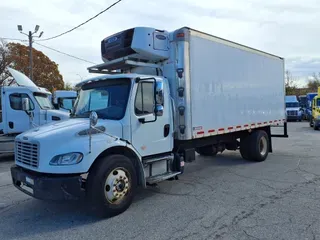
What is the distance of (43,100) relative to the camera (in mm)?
11391

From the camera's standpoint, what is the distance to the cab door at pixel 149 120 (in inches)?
207

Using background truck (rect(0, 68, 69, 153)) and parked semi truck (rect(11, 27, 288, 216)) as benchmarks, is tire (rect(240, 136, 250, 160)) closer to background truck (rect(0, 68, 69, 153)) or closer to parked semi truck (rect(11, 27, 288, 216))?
parked semi truck (rect(11, 27, 288, 216))

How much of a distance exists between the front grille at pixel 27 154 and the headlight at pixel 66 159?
33cm

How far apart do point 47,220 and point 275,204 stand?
3.89 meters

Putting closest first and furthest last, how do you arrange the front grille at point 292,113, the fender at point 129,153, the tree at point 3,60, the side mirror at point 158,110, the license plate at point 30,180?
the license plate at point 30,180, the fender at point 129,153, the side mirror at point 158,110, the front grille at point 292,113, the tree at point 3,60

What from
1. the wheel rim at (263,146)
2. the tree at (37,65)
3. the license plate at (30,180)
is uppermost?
the tree at (37,65)

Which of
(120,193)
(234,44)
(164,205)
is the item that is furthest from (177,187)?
(234,44)

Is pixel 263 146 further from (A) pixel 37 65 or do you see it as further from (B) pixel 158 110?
(A) pixel 37 65

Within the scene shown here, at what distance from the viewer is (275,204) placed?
16.8 ft

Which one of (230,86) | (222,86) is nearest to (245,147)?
(230,86)

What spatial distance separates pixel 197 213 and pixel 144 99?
86.9 inches

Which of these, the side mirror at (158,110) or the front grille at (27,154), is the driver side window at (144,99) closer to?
the side mirror at (158,110)

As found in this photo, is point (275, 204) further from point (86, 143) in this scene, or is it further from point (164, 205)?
point (86, 143)

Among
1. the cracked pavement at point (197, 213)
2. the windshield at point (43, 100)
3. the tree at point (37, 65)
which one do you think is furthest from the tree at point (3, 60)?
the cracked pavement at point (197, 213)
